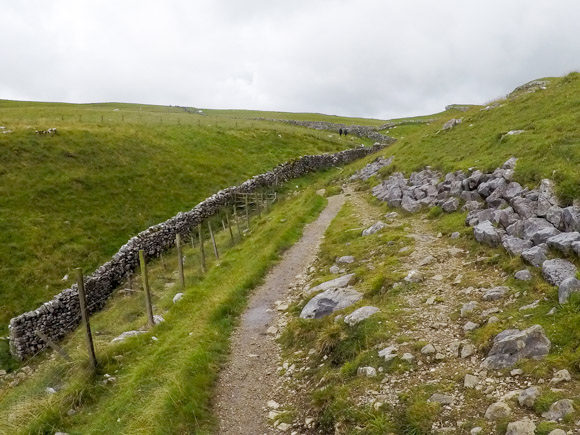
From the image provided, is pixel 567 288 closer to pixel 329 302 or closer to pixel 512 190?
pixel 329 302

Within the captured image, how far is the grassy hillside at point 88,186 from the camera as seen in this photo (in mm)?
24078

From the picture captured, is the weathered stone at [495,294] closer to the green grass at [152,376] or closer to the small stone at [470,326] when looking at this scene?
the small stone at [470,326]

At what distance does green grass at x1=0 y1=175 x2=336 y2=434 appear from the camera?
8828mm

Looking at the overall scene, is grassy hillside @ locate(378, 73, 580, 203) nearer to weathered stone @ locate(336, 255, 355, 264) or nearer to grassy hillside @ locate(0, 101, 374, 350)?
weathered stone @ locate(336, 255, 355, 264)

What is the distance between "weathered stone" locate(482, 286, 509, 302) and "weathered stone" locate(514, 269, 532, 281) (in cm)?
40

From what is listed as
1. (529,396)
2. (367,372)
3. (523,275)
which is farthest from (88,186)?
(529,396)

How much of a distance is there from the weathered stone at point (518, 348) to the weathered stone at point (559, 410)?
1206 mm

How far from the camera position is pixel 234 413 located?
344 inches

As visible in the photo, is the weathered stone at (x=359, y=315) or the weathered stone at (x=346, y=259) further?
the weathered stone at (x=346, y=259)

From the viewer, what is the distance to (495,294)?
9188 mm

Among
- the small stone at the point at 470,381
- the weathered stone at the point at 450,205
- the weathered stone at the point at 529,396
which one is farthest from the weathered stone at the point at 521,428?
the weathered stone at the point at 450,205

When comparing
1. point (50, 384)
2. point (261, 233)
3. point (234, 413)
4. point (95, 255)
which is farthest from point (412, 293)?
point (95, 255)

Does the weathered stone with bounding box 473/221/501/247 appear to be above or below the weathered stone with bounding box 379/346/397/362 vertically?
above

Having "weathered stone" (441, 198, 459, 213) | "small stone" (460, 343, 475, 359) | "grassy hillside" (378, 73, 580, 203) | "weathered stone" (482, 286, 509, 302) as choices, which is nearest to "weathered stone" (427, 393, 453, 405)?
"small stone" (460, 343, 475, 359)
